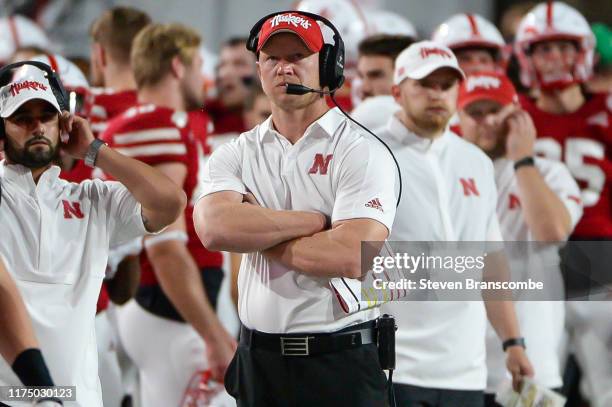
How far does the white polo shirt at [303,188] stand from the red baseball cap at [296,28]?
0.24 meters

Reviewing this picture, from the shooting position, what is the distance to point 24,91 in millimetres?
4070

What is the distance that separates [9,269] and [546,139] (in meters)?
3.44

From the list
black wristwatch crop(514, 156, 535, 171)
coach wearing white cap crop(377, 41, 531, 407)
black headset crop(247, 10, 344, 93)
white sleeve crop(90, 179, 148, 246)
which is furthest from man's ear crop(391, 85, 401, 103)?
white sleeve crop(90, 179, 148, 246)

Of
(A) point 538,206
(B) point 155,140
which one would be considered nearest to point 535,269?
(A) point 538,206

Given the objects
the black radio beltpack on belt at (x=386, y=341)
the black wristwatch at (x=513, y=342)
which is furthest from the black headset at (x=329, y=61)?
the black wristwatch at (x=513, y=342)

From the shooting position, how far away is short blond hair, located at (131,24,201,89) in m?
6.29

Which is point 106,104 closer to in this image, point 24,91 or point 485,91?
point 485,91

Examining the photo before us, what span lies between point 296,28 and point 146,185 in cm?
69

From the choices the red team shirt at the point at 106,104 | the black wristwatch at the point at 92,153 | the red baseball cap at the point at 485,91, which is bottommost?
the black wristwatch at the point at 92,153

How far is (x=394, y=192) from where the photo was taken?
13.7 feet

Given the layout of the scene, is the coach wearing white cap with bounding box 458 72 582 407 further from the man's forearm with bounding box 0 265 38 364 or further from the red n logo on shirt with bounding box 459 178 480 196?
the man's forearm with bounding box 0 265 38 364

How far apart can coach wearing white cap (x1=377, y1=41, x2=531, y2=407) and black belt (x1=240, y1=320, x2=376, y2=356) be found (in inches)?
35.2

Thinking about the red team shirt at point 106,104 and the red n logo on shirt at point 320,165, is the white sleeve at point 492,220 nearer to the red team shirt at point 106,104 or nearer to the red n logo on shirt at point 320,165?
the red n logo on shirt at point 320,165

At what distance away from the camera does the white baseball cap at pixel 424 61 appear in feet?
17.1
